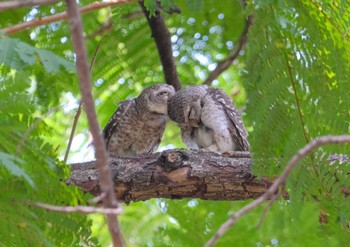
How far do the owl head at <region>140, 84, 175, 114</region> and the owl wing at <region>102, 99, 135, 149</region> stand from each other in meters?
0.16

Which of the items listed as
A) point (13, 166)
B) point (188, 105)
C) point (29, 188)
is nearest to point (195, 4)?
point (29, 188)

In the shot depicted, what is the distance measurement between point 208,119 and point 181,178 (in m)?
1.57

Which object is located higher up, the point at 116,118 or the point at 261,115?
the point at 261,115

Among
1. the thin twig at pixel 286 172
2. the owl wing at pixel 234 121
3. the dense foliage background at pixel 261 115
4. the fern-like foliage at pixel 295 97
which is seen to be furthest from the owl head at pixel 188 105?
the thin twig at pixel 286 172

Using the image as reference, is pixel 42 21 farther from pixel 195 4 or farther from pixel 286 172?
pixel 286 172

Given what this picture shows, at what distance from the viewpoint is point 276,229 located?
5680mm

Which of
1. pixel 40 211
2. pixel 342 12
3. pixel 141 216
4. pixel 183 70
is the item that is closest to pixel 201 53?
pixel 183 70

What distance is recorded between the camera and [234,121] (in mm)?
6309

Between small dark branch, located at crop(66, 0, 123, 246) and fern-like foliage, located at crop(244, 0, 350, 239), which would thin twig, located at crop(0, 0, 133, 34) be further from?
small dark branch, located at crop(66, 0, 123, 246)

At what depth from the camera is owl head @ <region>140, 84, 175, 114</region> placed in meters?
6.41

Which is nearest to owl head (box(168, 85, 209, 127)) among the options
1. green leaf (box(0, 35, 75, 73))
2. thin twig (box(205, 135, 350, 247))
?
green leaf (box(0, 35, 75, 73))

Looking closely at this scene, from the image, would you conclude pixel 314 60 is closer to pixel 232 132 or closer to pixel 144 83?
pixel 232 132

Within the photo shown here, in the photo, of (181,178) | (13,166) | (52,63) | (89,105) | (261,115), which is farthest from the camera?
(181,178)

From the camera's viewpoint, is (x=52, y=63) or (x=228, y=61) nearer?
(x=52, y=63)
